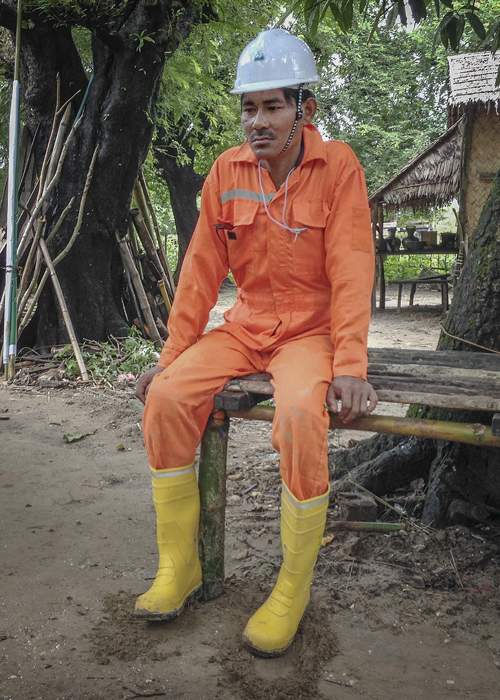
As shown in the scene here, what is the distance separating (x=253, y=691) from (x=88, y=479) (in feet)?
6.94

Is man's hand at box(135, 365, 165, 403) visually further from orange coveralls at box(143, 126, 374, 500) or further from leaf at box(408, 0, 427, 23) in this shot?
leaf at box(408, 0, 427, 23)

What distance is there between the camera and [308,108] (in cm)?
265

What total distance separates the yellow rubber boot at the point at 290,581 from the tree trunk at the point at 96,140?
511cm

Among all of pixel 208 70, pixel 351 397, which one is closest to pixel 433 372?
pixel 351 397

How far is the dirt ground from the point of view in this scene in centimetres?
210

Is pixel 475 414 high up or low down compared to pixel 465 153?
down

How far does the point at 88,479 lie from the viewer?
3.95 meters

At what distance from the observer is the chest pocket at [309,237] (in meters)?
2.57

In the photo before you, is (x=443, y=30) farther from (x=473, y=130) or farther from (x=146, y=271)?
(x=473, y=130)

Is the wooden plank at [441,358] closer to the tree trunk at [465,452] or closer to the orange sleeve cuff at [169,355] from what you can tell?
the tree trunk at [465,452]

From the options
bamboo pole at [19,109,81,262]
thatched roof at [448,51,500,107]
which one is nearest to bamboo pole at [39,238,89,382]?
bamboo pole at [19,109,81,262]

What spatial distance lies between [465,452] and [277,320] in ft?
3.39

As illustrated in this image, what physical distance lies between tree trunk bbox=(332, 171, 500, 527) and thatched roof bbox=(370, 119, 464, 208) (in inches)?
366

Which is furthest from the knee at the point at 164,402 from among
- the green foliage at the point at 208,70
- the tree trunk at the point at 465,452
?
the green foliage at the point at 208,70
